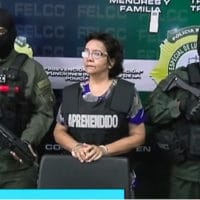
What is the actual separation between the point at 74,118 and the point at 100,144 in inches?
8.3

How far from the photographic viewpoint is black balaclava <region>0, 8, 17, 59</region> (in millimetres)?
3359

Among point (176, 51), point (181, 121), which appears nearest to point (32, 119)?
point (181, 121)

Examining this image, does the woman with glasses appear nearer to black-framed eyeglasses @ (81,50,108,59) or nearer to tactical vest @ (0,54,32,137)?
black-framed eyeglasses @ (81,50,108,59)

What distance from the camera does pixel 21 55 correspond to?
3.50 m

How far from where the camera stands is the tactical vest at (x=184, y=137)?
345 cm

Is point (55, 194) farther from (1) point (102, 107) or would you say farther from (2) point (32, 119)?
(2) point (32, 119)

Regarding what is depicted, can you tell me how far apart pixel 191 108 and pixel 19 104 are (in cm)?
102

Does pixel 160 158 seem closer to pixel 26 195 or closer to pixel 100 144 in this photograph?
pixel 100 144

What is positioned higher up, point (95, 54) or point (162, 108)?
point (95, 54)

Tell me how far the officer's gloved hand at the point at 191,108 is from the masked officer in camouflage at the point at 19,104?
2.66 feet

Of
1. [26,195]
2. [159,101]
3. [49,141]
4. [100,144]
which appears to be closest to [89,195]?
[26,195]

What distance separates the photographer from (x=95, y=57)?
3244 millimetres

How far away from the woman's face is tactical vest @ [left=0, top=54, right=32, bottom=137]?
1.38ft

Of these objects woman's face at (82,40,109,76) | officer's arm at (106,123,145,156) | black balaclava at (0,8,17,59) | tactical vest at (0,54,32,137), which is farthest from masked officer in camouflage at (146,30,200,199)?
black balaclava at (0,8,17,59)
